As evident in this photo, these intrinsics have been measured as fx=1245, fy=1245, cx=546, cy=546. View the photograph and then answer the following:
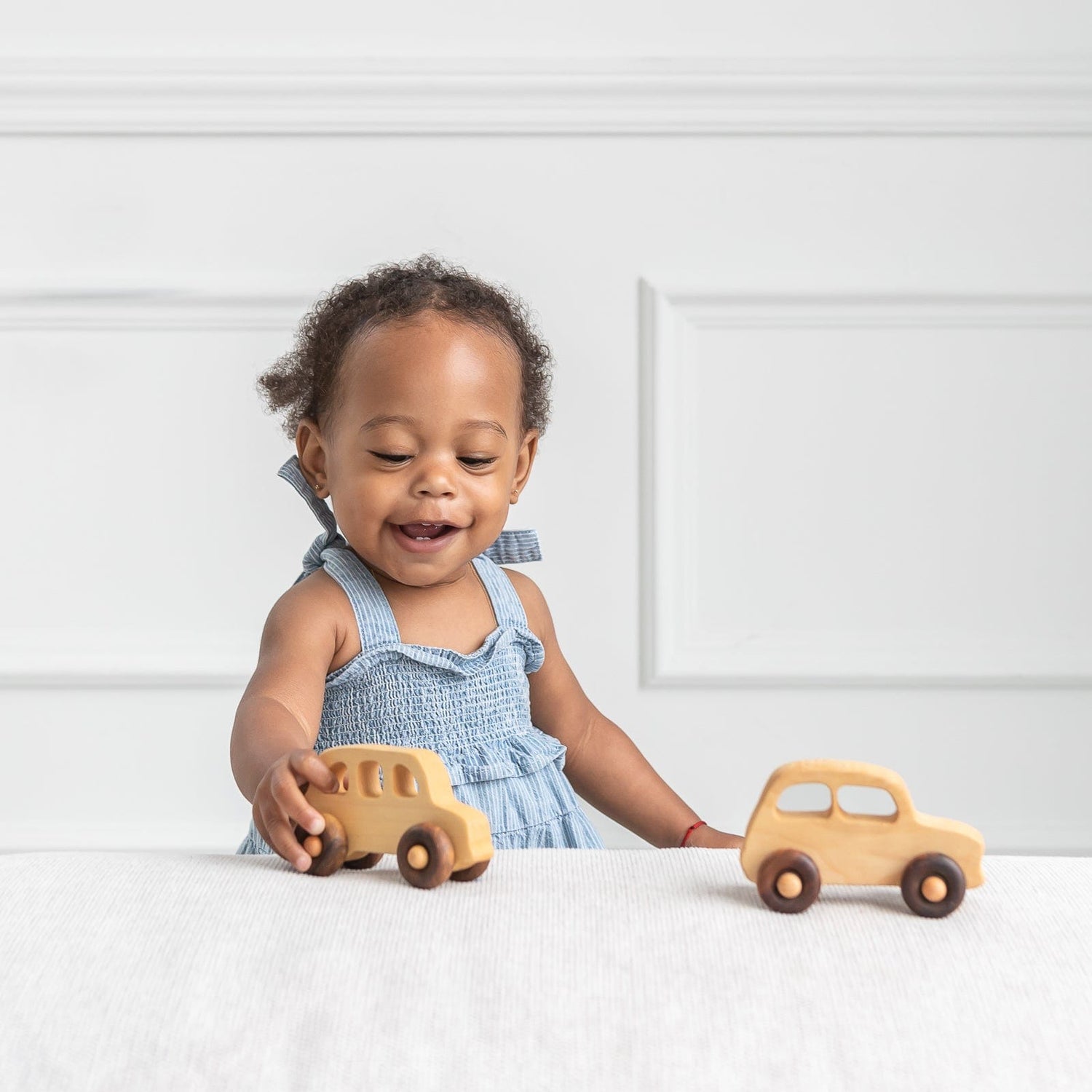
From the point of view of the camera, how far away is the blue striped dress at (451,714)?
900 millimetres

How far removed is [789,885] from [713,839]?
1.43 ft

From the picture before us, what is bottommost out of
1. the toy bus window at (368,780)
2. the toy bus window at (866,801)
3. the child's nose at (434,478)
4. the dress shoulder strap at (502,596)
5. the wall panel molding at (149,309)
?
the toy bus window at (866,801)

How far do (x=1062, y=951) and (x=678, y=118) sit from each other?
111 cm

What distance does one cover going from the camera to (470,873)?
0.53 m

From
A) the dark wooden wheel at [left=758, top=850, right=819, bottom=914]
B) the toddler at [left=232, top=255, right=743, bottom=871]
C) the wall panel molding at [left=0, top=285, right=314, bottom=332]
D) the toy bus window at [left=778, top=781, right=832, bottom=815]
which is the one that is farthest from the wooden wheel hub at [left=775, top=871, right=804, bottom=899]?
the wall panel molding at [left=0, top=285, right=314, bottom=332]

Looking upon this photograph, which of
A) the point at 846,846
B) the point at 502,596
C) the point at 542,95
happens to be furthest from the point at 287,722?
the point at 542,95

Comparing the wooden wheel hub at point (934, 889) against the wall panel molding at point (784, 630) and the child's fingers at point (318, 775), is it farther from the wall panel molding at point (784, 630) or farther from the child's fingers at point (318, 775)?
the wall panel molding at point (784, 630)

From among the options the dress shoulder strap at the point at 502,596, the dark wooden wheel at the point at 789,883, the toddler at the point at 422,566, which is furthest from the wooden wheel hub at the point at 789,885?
the dress shoulder strap at the point at 502,596

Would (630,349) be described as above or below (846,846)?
above

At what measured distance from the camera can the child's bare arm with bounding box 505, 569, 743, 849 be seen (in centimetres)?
102

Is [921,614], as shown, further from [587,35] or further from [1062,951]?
[1062,951]

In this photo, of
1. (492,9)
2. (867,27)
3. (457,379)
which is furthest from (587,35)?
(457,379)

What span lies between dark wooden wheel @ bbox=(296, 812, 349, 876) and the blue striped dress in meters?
0.31

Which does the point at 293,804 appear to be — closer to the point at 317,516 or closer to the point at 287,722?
the point at 287,722
